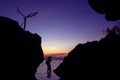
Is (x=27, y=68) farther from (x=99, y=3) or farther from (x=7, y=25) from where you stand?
(x=99, y=3)

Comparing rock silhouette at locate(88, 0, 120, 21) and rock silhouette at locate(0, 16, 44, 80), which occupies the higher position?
rock silhouette at locate(88, 0, 120, 21)

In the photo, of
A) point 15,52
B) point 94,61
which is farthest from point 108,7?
point 15,52

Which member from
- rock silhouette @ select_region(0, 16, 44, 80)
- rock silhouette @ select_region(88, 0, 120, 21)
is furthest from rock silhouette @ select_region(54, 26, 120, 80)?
rock silhouette @ select_region(88, 0, 120, 21)

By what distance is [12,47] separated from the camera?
637 inches

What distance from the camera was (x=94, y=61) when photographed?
54.3 ft

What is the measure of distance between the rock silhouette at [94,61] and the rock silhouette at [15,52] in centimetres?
273

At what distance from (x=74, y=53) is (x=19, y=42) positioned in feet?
15.3

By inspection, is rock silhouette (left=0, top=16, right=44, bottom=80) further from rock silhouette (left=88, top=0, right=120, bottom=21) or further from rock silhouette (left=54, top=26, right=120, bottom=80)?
rock silhouette (left=88, top=0, right=120, bottom=21)

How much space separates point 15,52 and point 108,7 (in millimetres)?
7488

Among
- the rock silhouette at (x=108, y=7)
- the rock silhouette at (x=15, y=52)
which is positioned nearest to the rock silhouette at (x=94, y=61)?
the rock silhouette at (x=15, y=52)

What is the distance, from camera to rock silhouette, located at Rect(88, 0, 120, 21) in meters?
13.2

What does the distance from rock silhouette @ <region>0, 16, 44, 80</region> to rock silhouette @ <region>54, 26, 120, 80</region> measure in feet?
8.94

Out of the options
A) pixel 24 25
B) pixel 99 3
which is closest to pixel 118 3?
pixel 99 3

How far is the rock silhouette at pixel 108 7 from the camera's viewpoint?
13163 mm
